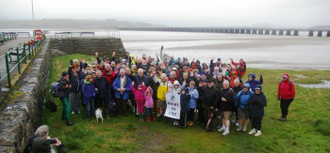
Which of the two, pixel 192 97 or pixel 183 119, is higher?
pixel 192 97

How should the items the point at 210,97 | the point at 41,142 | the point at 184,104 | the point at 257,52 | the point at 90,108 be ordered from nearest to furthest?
the point at 41,142 → the point at 210,97 → the point at 184,104 → the point at 90,108 → the point at 257,52

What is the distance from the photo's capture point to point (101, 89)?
25.6 ft

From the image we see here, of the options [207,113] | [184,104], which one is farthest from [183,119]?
Answer: [207,113]

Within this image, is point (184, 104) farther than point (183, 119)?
No

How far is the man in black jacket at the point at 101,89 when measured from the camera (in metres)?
7.78

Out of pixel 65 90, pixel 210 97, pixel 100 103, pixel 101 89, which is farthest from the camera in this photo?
pixel 100 103

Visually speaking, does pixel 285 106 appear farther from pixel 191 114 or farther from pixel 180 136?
pixel 180 136

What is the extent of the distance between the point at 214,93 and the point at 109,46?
2124 cm

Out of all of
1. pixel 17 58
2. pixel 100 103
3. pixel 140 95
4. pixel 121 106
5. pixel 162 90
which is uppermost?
pixel 17 58

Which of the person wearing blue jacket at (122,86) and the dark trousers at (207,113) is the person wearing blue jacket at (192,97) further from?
the person wearing blue jacket at (122,86)

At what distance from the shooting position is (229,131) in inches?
297

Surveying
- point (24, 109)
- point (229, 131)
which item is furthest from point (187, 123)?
point (24, 109)

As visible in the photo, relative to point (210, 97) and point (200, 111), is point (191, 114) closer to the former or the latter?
point (200, 111)

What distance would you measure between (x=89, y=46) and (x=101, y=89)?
1980 cm
